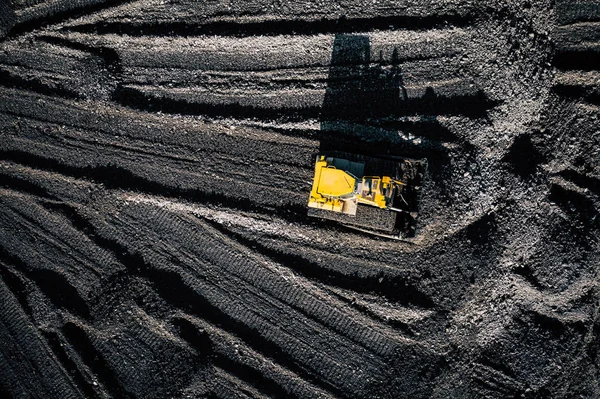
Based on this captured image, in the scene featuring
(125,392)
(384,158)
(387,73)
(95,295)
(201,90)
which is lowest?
(125,392)

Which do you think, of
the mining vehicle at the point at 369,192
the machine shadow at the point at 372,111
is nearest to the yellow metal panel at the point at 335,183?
the mining vehicle at the point at 369,192

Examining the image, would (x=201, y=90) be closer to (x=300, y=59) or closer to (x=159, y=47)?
(x=159, y=47)

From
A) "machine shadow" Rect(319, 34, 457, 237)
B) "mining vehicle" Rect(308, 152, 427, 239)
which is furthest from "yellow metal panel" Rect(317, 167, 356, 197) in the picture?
"machine shadow" Rect(319, 34, 457, 237)

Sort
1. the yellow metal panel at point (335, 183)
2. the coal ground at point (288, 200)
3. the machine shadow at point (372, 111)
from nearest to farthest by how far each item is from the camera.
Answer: the yellow metal panel at point (335, 183)
the coal ground at point (288, 200)
the machine shadow at point (372, 111)

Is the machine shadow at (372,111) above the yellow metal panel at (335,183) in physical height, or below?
above

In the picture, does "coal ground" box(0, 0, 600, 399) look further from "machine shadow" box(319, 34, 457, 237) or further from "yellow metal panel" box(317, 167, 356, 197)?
"yellow metal panel" box(317, 167, 356, 197)

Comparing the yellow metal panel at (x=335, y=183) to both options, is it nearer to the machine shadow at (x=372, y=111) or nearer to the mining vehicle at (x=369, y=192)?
the mining vehicle at (x=369, y=192)

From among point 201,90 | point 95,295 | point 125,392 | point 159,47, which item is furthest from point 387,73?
point 125,392
